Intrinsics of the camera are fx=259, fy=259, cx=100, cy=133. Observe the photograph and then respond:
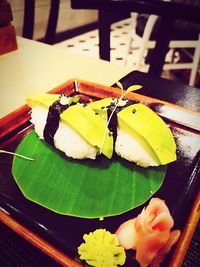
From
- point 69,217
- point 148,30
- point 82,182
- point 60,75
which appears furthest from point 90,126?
point 148,30

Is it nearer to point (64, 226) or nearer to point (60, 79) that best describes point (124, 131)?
point (64, 226)

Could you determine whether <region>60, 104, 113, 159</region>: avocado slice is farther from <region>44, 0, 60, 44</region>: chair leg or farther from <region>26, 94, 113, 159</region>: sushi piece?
<region>44, 0, 60, 44</region>: chair leg

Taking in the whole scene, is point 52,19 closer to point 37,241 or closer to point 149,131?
point 149,131

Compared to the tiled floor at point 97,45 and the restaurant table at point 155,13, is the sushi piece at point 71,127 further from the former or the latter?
the tiled floor at point 97,45

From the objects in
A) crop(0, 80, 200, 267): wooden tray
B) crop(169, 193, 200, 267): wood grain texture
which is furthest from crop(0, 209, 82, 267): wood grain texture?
crop(169, 193, 200, 267): wood grain texture

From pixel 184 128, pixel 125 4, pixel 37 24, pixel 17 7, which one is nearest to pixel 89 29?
pixel 37 24

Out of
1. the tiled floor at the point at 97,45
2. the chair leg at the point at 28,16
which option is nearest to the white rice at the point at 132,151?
the chair leg at the point at 28,16
